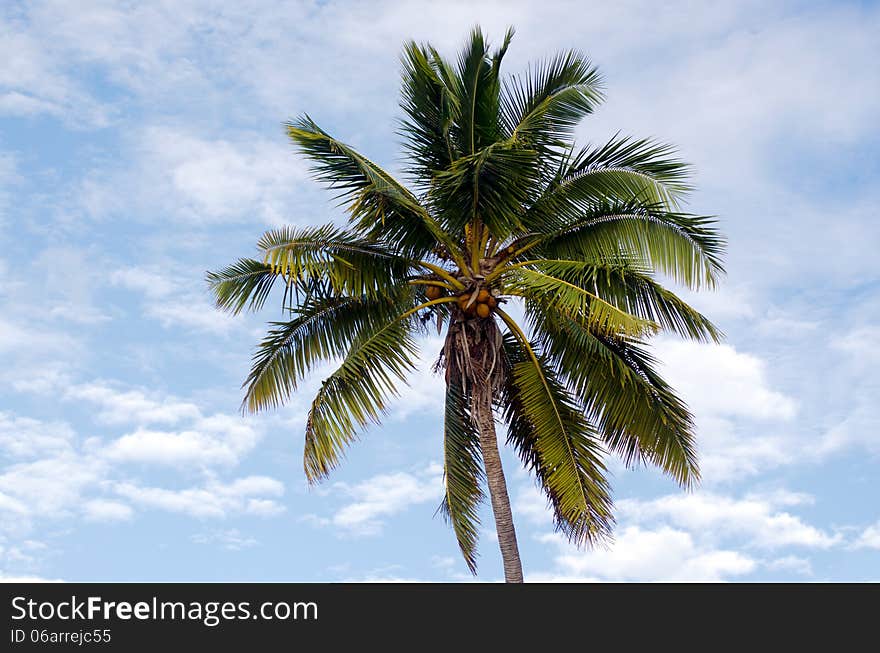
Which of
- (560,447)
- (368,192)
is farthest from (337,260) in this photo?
(560,447)

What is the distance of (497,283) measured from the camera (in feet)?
49.0

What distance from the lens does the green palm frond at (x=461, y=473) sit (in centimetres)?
1557

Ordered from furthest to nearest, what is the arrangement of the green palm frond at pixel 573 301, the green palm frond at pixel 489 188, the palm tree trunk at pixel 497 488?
1. the palm tree trunk at pixel 497 488
2. the green palm frond at pixel 489 188
3. the green palm frond at pixel 573 301

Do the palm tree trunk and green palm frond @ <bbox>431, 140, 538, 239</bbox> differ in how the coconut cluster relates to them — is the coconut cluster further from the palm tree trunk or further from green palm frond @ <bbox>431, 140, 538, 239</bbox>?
the palm tree trunk

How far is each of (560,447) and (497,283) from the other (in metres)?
2.70

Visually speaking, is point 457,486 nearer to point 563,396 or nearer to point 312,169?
point 563,396

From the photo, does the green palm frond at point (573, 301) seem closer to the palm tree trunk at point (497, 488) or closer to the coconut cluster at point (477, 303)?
the coconut cluster at point (477, 303)

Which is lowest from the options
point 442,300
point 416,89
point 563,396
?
point 563,396

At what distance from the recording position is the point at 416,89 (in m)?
15.5

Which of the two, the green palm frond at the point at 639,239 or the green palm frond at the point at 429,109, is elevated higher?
the green palm frond at the point at 429,109

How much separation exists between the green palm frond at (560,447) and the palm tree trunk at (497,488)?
2.47 feet
